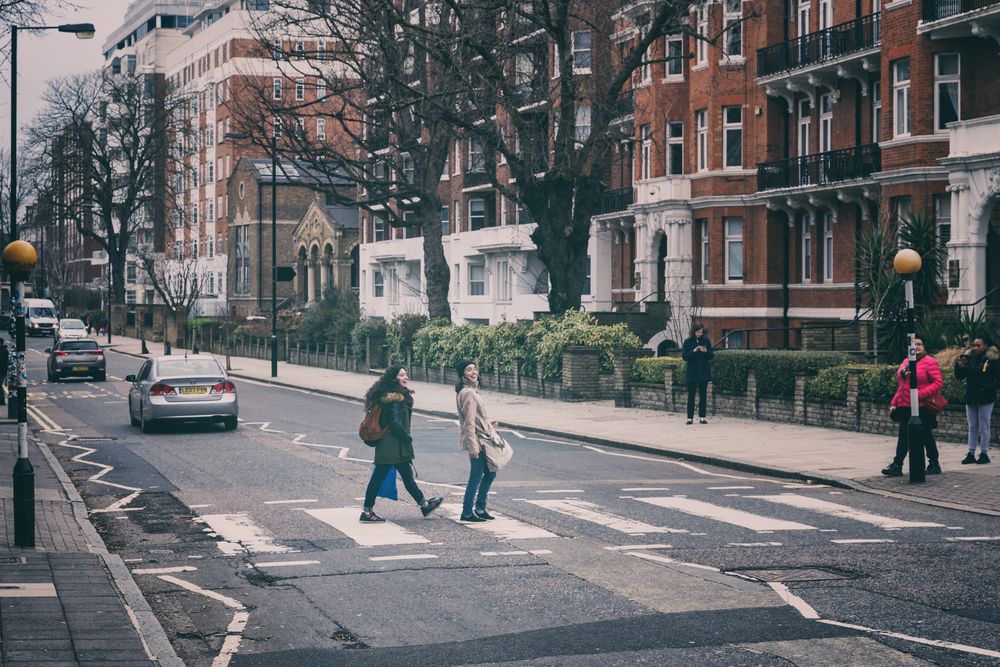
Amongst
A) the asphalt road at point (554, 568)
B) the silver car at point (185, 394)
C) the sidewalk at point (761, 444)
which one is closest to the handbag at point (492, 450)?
the asphalt road at point (554, 568)

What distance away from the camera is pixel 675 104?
44031mm

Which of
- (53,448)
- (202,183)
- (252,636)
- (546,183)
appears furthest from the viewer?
(202,183)

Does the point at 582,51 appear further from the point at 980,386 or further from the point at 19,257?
the point at 19,257

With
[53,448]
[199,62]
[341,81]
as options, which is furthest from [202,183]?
[53,448]

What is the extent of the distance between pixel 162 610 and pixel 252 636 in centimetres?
122

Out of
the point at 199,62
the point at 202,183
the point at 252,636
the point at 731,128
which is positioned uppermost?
the point at 199,62

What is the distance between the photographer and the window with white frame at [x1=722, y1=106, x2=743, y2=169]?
41.9 metres

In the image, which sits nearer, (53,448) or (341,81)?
(53,448)

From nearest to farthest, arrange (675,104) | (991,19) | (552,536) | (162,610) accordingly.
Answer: (162,610), (552,536), (991,19), (675,104)

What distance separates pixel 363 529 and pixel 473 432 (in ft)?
5.00

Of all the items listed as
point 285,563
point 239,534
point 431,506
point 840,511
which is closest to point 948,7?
point 840,511

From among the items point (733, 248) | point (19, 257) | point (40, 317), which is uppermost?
point (733, 248)

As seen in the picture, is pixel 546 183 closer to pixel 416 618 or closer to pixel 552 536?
pixel 552 536

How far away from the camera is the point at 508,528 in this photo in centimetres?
1380
